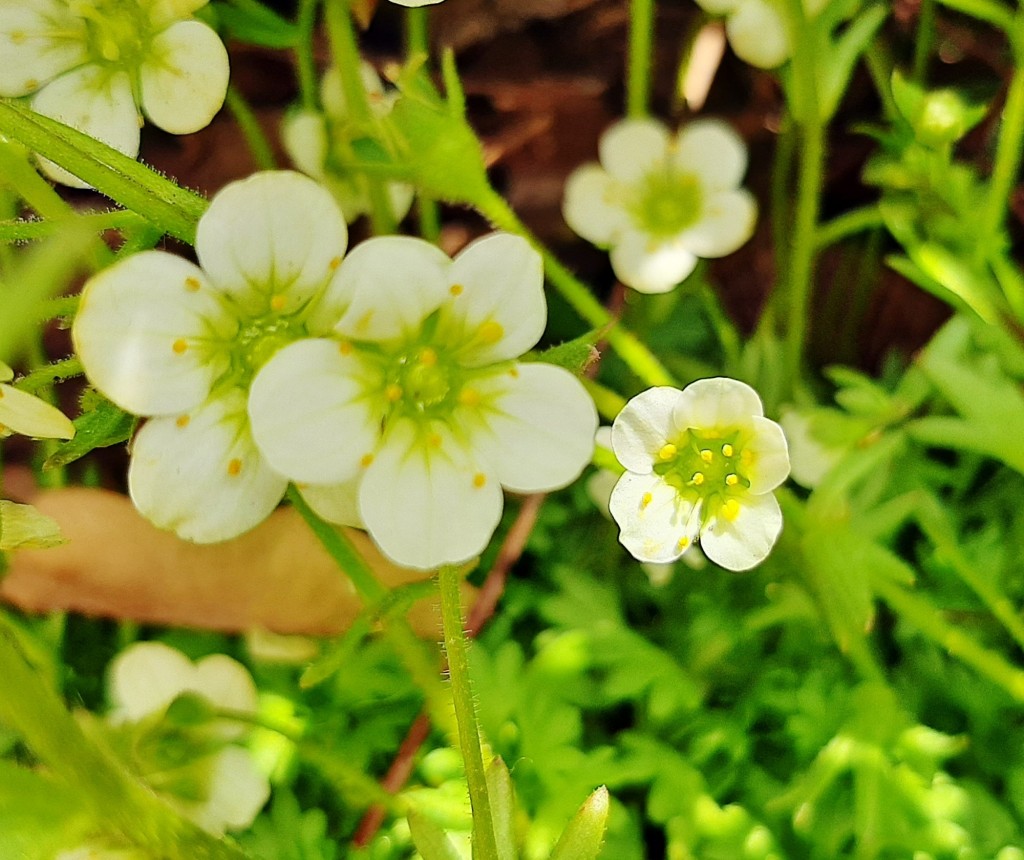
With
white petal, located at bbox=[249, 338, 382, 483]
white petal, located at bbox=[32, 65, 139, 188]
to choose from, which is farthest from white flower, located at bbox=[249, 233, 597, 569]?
white petal, located at bbox=[32, 65, 139, 188]

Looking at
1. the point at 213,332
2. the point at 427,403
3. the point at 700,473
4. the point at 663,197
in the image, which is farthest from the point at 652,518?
the point at 663,197

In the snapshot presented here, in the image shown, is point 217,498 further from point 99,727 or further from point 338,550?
point 99,727

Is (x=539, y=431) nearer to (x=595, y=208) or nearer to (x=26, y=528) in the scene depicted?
(x=26, y=528)

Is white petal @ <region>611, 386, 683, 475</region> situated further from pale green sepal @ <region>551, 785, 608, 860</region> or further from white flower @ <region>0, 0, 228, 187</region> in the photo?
white flower @ <region>0, 0, 228, 187</region>

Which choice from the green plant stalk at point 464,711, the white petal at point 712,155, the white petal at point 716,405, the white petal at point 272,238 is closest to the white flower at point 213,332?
the white petal at point 272,238

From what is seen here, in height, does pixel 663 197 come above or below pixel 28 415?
below

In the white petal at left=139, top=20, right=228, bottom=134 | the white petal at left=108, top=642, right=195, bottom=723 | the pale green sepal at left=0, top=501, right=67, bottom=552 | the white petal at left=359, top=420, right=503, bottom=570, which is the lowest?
the white petal at left=108, top=642, right=195, bottom=723
